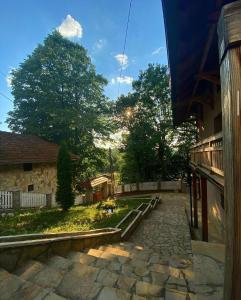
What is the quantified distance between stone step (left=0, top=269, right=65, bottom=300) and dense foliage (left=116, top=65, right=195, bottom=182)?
2094 centimetres

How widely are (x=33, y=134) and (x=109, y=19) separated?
559 inches

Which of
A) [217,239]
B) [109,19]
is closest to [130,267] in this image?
[217,239]

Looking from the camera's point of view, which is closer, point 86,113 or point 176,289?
point 176,289

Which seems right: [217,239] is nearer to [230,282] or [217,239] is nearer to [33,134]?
[230,282]

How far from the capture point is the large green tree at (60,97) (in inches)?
762

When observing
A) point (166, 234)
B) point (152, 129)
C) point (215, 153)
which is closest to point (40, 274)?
point (215, 153)

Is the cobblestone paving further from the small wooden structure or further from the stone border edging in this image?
the small wooden structure

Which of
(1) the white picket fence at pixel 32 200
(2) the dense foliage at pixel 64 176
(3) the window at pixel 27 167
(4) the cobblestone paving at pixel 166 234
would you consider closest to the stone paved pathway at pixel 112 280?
(4) the cobblestone paving at pixel 166 234

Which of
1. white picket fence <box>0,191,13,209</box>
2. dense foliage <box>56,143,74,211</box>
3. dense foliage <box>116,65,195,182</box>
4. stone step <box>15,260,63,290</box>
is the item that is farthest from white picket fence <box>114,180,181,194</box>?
stone step <box>15,260,63,290</box>

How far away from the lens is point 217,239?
292 inches

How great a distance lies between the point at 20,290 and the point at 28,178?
1297cm

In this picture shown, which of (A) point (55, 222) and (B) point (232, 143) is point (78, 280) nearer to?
(B) point (232, 143)

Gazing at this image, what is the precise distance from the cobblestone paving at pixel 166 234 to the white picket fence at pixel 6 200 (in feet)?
22.4

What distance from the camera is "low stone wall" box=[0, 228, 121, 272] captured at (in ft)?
10.8
